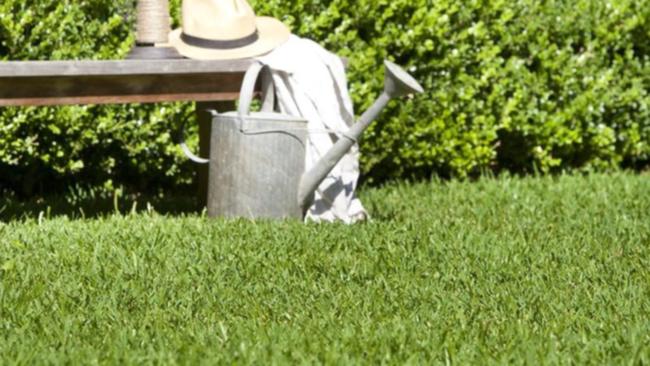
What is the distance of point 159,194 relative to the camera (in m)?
7.31

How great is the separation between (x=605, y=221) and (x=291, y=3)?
2127 millimetres

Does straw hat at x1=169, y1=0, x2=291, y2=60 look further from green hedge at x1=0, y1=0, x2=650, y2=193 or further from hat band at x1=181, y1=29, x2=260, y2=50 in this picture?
green hedge at x1=0, y1=0, x2=650, y2=193

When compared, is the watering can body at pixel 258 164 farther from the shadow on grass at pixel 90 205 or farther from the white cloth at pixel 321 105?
the shadow on grass at pixel 90 205

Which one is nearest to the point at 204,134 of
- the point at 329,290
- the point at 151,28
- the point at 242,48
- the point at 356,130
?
the point at 242,48

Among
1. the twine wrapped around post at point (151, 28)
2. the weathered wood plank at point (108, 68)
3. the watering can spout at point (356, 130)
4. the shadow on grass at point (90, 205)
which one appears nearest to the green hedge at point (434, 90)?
the shadow on grass at point (90, 205)

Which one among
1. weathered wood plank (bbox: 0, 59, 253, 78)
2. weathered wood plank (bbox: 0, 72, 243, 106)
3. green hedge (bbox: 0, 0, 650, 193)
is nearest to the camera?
weathered wood plank (bbox: 0, 59, 253, 78)

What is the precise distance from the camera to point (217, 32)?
19.7ft

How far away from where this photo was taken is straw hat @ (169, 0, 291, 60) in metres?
6.00

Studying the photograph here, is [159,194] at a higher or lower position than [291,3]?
lower

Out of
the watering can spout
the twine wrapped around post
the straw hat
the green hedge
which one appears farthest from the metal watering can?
the green hedge

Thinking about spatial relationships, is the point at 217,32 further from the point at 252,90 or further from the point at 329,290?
the point at 329,290

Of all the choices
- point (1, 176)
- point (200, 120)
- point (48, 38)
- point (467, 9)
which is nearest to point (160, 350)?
point (200, 120)

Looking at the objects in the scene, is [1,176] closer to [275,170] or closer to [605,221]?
[275,170]

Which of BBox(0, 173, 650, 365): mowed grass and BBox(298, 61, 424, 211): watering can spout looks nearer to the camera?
BBox(0, 173, 650, 365): mowed grass
